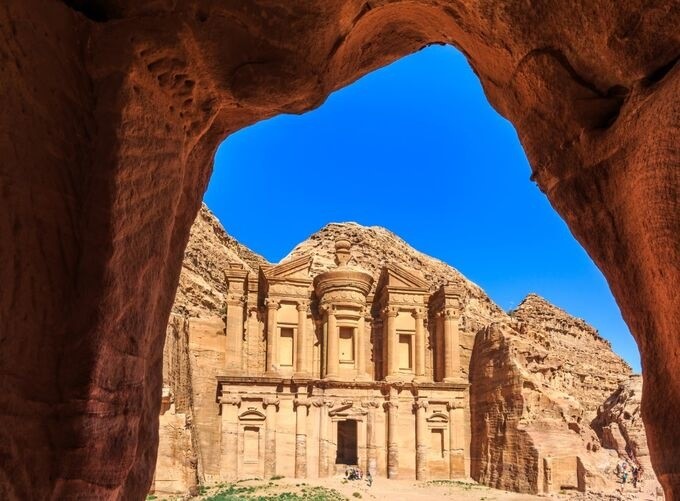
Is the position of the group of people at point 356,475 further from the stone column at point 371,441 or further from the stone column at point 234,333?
the stone column at point 234,333

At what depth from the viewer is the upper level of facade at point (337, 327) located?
3262 centimetres

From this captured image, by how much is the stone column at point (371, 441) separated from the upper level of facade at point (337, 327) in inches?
59.2

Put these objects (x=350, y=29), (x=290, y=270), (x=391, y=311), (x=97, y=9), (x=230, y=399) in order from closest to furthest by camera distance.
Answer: (x=97, y=9) → (x=350, y=29) → (x=230, y=399) → (x=290, y=270) → (x=391, y=311)

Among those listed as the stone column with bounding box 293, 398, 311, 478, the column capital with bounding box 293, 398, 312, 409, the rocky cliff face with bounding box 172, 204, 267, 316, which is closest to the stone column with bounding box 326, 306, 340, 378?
the column capital with bounding box 293, 398, 312, 409

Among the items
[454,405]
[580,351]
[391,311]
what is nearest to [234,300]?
[391,311]

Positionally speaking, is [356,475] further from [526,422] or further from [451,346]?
[451,346]

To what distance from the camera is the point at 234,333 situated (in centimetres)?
3231

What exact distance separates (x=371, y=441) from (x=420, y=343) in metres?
6.17

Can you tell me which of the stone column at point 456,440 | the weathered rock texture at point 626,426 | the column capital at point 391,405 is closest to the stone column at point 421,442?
the column capital at point 391,405

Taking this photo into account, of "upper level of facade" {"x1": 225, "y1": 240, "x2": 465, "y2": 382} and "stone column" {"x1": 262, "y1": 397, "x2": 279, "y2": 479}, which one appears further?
"upper level of facade" {"x1": 225, "y1": 240, "x2": 465, "y2": 382}

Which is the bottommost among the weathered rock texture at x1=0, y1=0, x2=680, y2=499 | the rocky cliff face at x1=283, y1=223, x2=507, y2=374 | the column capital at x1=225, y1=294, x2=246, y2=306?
the weathered rock texture at x1=0, y1=0, x2=680, y2=499

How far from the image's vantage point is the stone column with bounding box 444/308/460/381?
108ft

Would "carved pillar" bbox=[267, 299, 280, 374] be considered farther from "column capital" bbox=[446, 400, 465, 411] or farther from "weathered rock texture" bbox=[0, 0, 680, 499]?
"weathered rock texture" bbox=[0, 0, 680, 499]

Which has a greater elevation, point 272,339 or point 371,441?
point 272,339
